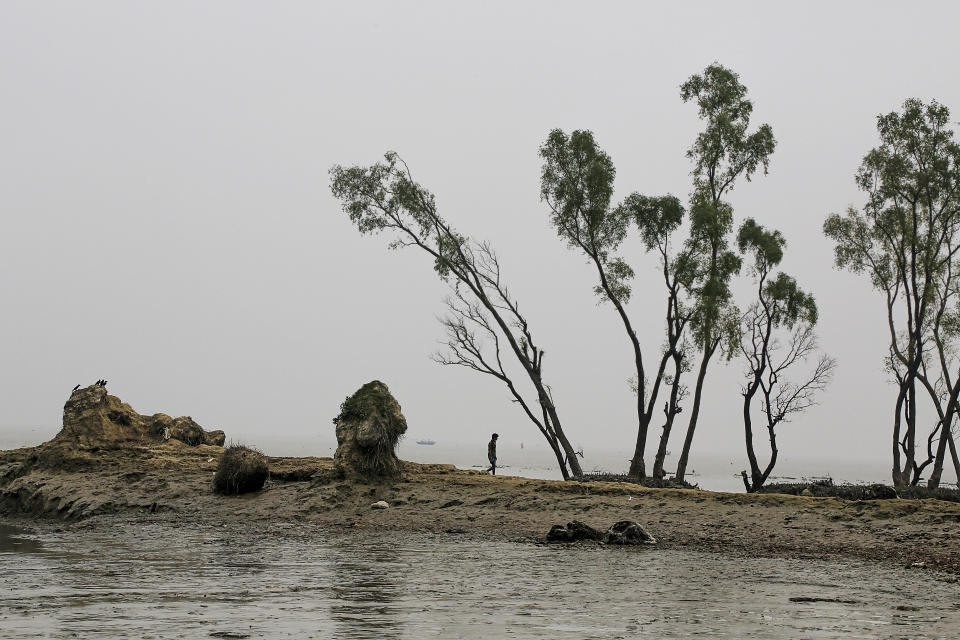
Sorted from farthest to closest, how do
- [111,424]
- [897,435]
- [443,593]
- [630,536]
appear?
1. [897,435]
2. [111,424]
3. [630,536]
4. [443,593]

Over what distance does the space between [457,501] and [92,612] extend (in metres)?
12.5

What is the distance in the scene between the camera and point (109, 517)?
2112cm

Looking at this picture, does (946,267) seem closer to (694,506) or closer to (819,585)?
(694,506)

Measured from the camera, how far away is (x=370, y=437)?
2222 cm

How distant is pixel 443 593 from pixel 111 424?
71.7ft

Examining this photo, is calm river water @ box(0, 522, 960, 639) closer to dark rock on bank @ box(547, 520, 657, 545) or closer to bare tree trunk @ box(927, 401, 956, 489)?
dark rock on bank @ box(547, 520, 657, 545)

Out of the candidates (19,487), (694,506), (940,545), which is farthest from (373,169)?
(940,545)

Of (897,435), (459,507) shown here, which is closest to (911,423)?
(897,435)

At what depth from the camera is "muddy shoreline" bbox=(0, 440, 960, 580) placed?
50.9 ft

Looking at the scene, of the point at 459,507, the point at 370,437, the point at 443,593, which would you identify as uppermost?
the point at 370,437

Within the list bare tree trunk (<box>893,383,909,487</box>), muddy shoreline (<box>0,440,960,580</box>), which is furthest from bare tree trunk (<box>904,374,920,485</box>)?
muddy shoreline (<box>0,440,960,580</box>)

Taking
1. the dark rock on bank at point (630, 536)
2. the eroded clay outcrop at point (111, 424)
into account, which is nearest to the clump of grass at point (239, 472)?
the eroded clay outcrop at point (111, 424)

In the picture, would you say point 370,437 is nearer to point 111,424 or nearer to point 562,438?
point 562,438

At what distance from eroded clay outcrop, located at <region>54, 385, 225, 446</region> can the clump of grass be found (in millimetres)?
7280
